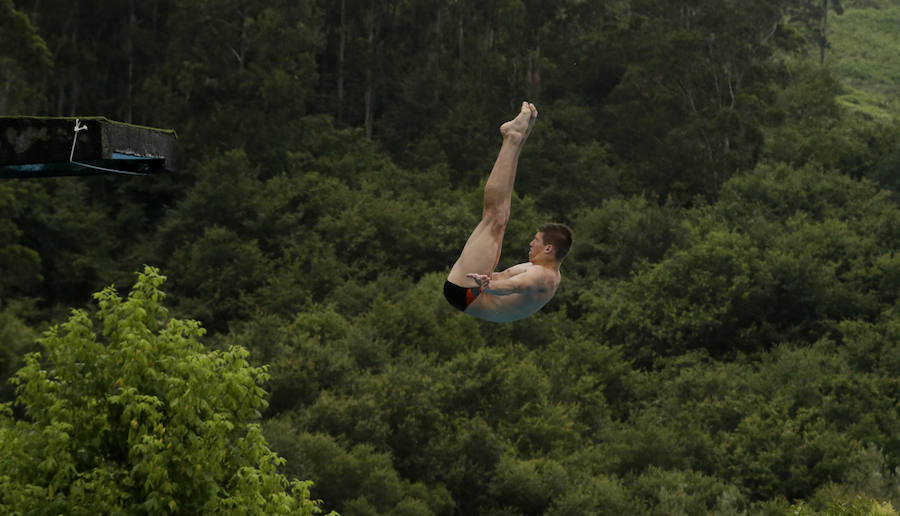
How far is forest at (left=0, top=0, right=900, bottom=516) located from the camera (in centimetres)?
4100

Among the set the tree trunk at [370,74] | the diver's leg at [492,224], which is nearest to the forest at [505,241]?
the tree trunk at [370,74]

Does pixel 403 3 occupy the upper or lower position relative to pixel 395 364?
upper

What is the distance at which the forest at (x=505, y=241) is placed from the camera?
41.0 m

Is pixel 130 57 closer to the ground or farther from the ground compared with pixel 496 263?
closer to the ground

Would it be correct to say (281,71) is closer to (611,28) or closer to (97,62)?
(97,62)

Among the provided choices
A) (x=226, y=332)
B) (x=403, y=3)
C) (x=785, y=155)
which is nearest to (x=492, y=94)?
(x=403, y=3)

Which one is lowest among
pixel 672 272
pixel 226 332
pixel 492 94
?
pixel 226 332

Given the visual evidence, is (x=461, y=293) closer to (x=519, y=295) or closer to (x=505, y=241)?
(x=519, y=295)

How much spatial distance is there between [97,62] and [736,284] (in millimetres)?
32461

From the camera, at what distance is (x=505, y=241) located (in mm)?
57562

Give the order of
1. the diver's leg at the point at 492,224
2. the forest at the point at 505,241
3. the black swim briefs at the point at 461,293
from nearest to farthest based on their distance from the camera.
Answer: the diver's leg at the point at 492,224, the black swim briefs at the point at 461,293, the forest at the point at 505,241

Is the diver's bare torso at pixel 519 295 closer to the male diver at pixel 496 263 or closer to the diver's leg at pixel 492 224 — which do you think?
the male diver at pixel 496 263

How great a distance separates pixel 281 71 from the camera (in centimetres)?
5997

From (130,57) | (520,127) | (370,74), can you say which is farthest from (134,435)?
(370,74)
